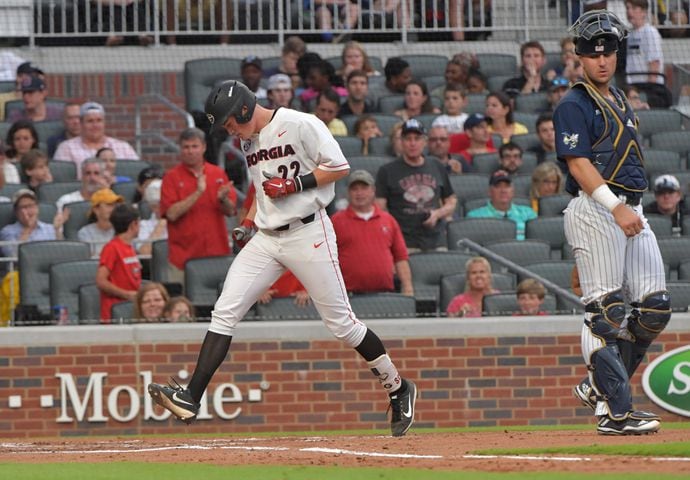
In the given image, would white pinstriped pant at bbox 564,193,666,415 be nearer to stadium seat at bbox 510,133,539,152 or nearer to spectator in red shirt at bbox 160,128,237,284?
spectator in red shirt at bbox 160,128,237,284

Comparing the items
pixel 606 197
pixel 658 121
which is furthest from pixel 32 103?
pixel 606 197

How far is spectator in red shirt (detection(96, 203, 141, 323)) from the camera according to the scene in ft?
35.7

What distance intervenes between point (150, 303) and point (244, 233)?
8.99 ft

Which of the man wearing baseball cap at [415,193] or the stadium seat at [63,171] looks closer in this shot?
the man wearing baseball cap at [415,193]

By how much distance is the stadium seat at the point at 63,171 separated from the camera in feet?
44.3

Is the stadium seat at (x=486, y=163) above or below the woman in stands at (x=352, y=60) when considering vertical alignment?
below

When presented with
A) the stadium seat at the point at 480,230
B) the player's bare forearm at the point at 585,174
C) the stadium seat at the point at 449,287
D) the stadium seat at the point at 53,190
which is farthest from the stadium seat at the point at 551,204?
the player's bare forearm at the point at 585,174

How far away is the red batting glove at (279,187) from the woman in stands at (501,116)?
6.86m

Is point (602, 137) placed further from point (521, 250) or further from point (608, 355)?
point (521, 250)

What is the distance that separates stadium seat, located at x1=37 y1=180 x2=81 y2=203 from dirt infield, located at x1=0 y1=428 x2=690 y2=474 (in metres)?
4.40

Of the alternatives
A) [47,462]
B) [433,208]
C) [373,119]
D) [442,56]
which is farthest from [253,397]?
[442,56]

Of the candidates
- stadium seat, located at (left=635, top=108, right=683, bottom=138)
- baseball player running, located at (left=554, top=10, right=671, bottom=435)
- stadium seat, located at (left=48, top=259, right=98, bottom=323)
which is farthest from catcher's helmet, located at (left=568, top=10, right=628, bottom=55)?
→ stadium seat, located at (left=635, top=108, right=683, bottom=138)

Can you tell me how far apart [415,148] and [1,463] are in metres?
5.97

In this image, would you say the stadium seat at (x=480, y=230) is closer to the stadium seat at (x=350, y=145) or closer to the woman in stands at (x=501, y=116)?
the stadium seat at (x=350, y=145)
